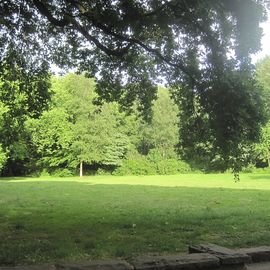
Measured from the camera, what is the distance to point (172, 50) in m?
13.9

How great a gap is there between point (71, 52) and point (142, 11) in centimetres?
450

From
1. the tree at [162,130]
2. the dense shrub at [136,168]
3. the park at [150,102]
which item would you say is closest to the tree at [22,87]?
the park at [150,102]

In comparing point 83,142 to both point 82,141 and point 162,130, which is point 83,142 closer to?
point 82,141

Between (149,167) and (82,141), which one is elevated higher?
(82,141)

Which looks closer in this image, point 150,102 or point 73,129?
point 150,102

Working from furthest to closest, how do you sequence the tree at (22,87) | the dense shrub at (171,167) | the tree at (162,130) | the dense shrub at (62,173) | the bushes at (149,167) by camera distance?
the tree at (162,130), the dense shrub at (171,167), the bushes at (149,167), the dense shrub at (62,173), the tree at (22,87)

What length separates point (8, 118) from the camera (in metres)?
16.8

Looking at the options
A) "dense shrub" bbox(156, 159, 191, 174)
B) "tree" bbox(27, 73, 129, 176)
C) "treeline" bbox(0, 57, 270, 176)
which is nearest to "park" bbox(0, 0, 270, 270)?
"treeline" bbox(0, 57, 270, 176)

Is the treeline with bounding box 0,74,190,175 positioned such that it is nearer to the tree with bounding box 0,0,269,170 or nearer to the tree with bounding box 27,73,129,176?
the tree with bounding box 27,73,129,176

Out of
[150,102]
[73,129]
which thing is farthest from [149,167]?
[150,102]

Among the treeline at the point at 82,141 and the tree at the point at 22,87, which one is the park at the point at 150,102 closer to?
the tree at the point at 22,87

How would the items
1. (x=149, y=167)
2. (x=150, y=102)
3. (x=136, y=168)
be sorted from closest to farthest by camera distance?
(x=150, y=102), (x=136, y=168), (x=149, y=167)

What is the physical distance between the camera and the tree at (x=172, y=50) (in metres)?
10.7

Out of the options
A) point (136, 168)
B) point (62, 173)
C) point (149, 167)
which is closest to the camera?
point (62, 173)
